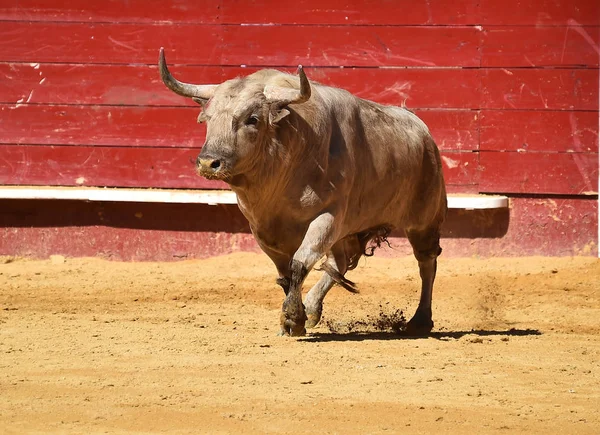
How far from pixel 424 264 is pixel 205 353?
2302 millimetres

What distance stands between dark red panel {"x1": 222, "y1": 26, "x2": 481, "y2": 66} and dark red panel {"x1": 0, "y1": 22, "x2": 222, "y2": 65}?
239 mm

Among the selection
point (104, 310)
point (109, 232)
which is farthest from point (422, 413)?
point (109, 232)

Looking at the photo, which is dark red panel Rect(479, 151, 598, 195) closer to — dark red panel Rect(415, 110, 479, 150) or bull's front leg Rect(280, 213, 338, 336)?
dark red panel Rect(415, 110, 479, 150)

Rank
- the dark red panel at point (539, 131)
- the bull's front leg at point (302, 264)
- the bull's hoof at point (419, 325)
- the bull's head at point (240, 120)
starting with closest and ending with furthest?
the bull's head at point (240, 120) → the bull's front leg at point (302, 264) → the bull's hoof at point (419, 325) → the dark red panel at point (539, 131)

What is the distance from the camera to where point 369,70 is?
36.2 ft

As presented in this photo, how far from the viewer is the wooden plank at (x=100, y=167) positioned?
440 inches

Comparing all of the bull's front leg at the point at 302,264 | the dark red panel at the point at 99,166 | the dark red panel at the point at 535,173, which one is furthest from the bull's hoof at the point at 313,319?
the dark red panel at the point at 535,173

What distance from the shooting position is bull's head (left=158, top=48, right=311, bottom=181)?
670 centimetres

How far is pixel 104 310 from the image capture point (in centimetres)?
843

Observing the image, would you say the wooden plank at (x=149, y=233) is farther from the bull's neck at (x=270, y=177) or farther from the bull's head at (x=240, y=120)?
the bull's head at (x=240, y=120)

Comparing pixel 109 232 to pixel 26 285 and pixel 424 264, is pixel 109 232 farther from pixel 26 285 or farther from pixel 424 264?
pixel 424 264

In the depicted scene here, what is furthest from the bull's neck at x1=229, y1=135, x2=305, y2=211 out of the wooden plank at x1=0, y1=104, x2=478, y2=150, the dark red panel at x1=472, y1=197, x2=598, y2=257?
the dark red panel at x1=472, y1=197, x2=598, y2=257

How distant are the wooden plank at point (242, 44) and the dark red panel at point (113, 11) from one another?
7 centimetres

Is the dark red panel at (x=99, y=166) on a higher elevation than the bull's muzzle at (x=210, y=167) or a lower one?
lower
